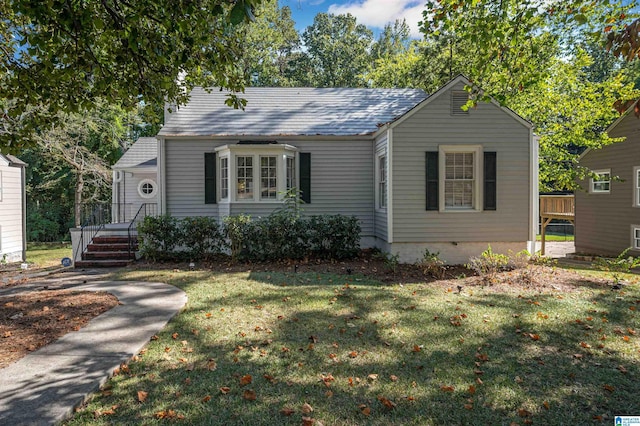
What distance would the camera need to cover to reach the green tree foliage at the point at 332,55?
29.4 m

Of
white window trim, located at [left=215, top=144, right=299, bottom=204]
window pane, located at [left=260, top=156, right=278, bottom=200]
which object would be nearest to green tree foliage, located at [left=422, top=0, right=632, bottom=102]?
white window trim, located at [left=215, top=144, right=299, bottom=204]

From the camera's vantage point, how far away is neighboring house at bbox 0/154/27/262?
1519 cm

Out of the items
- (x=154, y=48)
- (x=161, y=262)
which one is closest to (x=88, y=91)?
(x=154, y=48)

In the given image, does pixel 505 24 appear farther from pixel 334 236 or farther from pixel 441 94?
pixel 334 236

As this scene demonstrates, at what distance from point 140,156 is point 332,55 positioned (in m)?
18.6

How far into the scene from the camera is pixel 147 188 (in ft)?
54.0

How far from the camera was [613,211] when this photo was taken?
16.1 m

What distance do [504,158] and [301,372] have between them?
8.27 metres

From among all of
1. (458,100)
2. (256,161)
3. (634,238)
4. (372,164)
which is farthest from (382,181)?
(634,238)

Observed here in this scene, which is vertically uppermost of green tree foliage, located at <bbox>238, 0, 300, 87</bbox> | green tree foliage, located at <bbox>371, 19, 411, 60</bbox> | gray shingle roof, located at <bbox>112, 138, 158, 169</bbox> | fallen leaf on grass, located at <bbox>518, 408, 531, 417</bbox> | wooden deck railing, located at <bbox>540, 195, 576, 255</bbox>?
green tree foliage, located at <bbox>371, 19, 411, 60</bbox>

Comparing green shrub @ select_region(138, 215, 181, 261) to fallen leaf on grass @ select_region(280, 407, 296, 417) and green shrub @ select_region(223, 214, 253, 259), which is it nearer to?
green shrub @ select_region(223, 214, 253, 259)

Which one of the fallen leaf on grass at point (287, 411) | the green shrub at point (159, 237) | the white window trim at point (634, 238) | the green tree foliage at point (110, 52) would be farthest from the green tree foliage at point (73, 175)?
the white window trim at point (634, 238)

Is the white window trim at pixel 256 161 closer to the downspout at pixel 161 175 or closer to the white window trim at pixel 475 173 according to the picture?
the downspout at pixel 161 175

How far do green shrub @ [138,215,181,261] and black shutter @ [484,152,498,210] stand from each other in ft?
25.9
